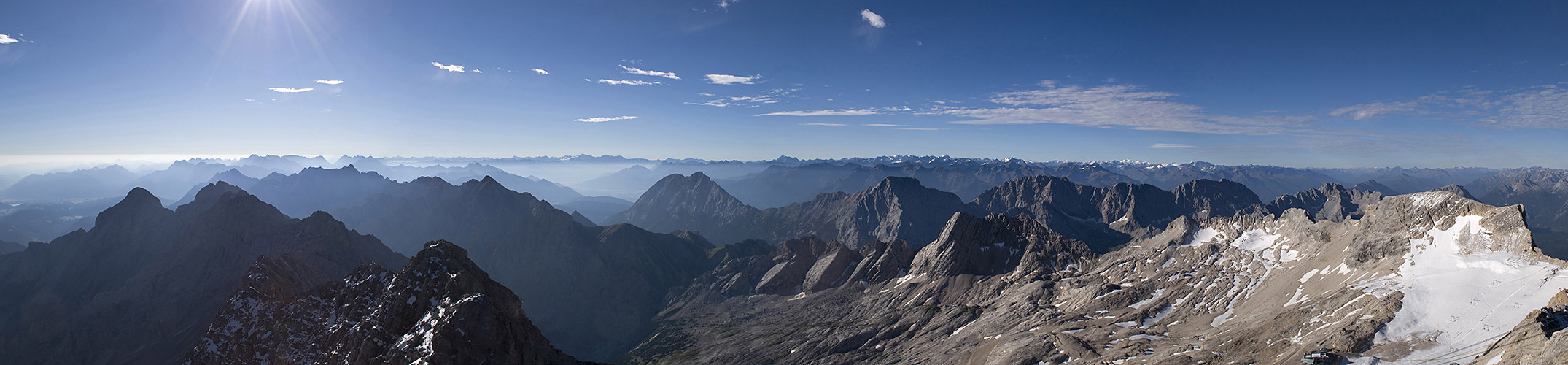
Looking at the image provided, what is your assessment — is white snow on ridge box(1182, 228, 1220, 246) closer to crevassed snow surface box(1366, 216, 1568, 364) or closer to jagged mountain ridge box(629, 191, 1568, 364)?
jagged mountain ridge box(629, 191, 1568, 364)

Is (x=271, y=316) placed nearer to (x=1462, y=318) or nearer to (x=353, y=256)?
(x=353, y=256)

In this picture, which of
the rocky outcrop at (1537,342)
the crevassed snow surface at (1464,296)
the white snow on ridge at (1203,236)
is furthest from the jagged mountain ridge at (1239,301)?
the rocky outcrop at (1537,342)

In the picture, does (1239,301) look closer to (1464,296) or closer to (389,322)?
(1464,296)

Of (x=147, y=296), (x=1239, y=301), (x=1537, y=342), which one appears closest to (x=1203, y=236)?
(x=1239, y=301)

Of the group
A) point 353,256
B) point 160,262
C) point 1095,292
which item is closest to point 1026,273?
point 1095,292

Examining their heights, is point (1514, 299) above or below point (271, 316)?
above

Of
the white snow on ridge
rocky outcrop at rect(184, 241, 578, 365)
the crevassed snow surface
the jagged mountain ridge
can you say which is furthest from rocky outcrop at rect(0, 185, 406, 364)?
the white snow on ridge
